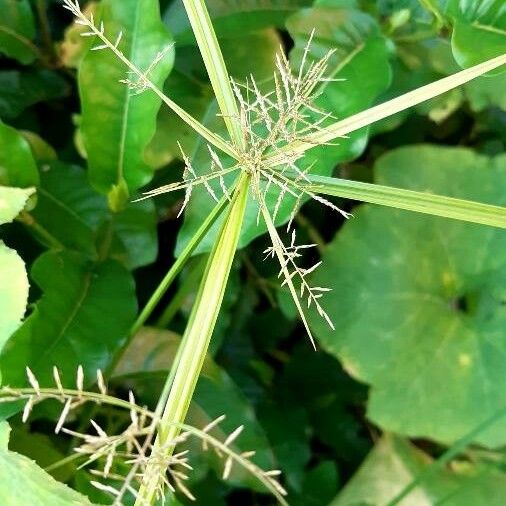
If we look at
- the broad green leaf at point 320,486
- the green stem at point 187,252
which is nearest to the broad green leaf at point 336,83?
the green stem at point 187,252

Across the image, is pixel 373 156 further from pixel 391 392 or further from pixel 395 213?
pixel 391 392

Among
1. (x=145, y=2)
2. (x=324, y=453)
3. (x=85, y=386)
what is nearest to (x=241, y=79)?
(x=145, y=2)

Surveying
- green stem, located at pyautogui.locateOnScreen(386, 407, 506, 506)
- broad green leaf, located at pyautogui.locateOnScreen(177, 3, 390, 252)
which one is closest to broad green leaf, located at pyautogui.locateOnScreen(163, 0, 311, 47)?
broad green leaf, located at pyautogui.locateOnScreen(177, 3, 390, 252)

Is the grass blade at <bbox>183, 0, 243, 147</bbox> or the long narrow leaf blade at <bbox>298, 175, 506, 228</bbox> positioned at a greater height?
the grass blade at <bbox>183, 0, 243, 147</bbox>

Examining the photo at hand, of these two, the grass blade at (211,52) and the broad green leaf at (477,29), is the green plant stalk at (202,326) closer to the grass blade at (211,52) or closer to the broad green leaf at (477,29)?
the grass blade at (211,52)

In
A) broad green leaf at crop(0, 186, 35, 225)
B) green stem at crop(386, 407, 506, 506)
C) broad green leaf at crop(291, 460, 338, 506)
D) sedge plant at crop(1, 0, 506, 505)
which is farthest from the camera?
broad green leaf at crop(291, 460, 338, 506)

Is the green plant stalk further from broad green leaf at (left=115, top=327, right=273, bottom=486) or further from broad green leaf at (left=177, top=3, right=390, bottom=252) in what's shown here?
broad green leaf at (left=115, top=327, right=273, bottom=486)
